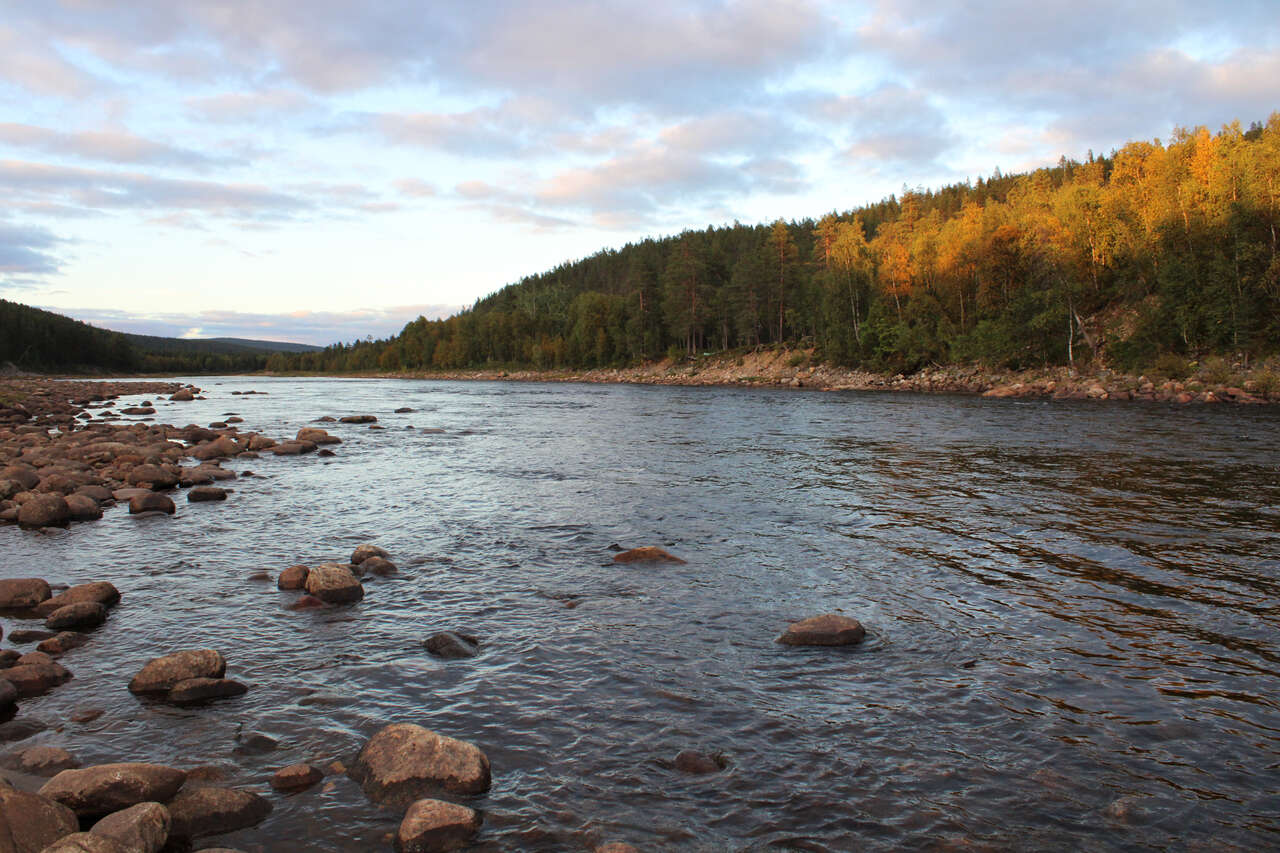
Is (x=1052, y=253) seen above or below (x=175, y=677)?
above

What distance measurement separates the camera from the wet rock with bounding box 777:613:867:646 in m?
8.25

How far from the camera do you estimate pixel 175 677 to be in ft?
23.4

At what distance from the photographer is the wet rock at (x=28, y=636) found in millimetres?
8297

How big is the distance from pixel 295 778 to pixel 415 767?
0.97 meters

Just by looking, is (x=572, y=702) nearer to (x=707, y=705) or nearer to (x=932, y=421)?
(x=707, y=705)

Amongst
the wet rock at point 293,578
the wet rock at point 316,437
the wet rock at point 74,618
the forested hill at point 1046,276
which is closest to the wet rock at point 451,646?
the wet rock at point 293,578

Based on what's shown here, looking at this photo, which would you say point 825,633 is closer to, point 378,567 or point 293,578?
point 378,567

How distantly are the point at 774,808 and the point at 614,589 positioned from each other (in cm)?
530

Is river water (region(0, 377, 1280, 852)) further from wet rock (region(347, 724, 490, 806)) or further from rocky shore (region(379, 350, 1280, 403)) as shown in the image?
rocky shore (region(379, 350, 1280, 403))

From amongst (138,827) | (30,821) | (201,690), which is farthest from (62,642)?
(138,827)

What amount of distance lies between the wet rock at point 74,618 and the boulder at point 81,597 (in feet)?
1.00

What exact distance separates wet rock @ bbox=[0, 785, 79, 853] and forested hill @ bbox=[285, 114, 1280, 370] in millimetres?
57018

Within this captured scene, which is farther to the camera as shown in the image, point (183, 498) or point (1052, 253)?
point (1052, 253)

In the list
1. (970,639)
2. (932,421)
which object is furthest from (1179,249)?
(970,639)
